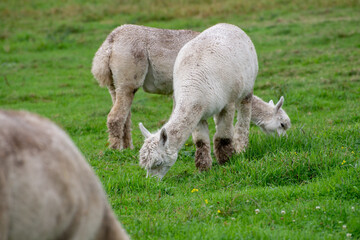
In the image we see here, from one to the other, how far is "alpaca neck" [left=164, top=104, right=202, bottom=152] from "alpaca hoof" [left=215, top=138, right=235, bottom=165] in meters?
0.83

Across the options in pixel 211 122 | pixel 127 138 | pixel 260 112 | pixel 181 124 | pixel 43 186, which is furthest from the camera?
pixel 211 122

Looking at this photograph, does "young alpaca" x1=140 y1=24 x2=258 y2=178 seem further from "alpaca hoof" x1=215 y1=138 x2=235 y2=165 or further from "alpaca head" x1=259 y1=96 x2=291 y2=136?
"alpaca head" x1=259 y1=96 x2=291 y2=136

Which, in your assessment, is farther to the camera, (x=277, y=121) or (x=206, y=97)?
(x=277, y=121)

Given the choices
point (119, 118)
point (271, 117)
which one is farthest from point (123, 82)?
point (271, 117)

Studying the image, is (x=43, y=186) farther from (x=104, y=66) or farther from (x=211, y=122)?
(x=211, y=122)

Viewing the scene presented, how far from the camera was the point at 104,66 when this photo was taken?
8336mm

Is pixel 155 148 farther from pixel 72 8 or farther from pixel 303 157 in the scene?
pixel 72 8

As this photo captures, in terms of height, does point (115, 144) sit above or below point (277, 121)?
below

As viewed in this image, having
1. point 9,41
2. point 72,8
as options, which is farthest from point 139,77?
point 72,8

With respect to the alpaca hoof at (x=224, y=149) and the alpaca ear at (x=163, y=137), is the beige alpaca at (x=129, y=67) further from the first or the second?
the alpaca ear at (x=163, y=137)

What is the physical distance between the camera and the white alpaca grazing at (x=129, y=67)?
8.26 metres

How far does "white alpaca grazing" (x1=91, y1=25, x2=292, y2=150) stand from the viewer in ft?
27.1

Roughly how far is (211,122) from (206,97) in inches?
154

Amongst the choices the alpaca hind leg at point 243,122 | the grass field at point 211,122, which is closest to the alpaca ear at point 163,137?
the grass field at point 211,122
